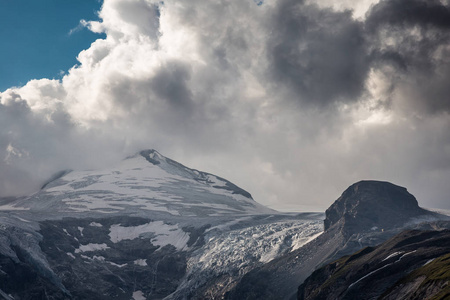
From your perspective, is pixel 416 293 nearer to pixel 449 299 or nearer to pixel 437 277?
pixel 437 277

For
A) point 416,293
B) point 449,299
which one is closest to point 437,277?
point 416,293

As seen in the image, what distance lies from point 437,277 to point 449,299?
27.0m

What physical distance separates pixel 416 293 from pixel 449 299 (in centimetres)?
2953

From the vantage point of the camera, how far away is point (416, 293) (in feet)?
637

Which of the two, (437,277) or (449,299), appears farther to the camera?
(437,277)

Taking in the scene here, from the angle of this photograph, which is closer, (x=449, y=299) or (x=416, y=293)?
(x=449, y=299)

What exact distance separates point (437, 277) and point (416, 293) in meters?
9.03

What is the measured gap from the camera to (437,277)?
19150cm

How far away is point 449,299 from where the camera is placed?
16525 centimetres
